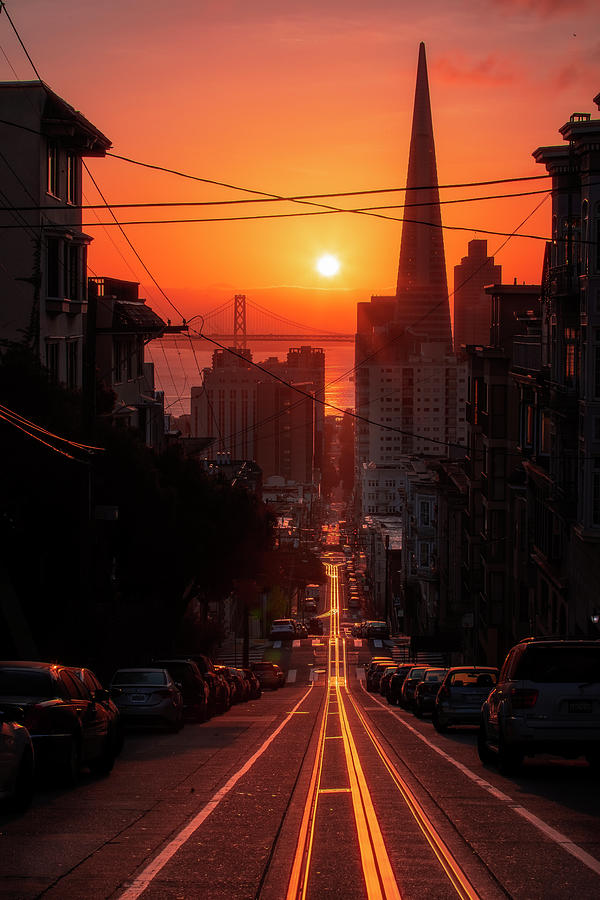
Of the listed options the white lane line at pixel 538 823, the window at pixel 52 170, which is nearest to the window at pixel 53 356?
the window at pixel 52 170

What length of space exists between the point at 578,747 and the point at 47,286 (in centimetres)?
3000

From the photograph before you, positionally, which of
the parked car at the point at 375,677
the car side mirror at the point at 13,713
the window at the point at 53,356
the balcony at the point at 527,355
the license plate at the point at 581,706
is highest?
the balcony at the point at 527,355

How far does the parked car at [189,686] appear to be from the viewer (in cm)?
2833

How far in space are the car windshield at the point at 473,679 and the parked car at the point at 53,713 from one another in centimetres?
1104

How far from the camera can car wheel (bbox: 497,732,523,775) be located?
50.8 ft

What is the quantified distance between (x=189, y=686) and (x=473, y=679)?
655 cm

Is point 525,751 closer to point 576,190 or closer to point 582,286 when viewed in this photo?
point 582,286

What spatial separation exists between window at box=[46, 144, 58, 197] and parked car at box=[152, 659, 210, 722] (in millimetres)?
18851

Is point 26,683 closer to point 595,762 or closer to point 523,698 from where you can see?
point 523,698

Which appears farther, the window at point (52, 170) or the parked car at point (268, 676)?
the parked car at point (268, 676)

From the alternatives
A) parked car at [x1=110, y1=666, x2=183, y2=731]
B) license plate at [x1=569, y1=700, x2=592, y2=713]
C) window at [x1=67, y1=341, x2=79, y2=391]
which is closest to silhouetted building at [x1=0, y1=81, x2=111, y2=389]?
window at [x1=67, y1=341, x2=79, y2=391]

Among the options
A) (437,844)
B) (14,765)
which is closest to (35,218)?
(14,765)

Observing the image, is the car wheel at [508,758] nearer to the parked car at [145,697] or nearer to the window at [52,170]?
the parked car at [145,697]

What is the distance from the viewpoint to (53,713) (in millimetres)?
14398
